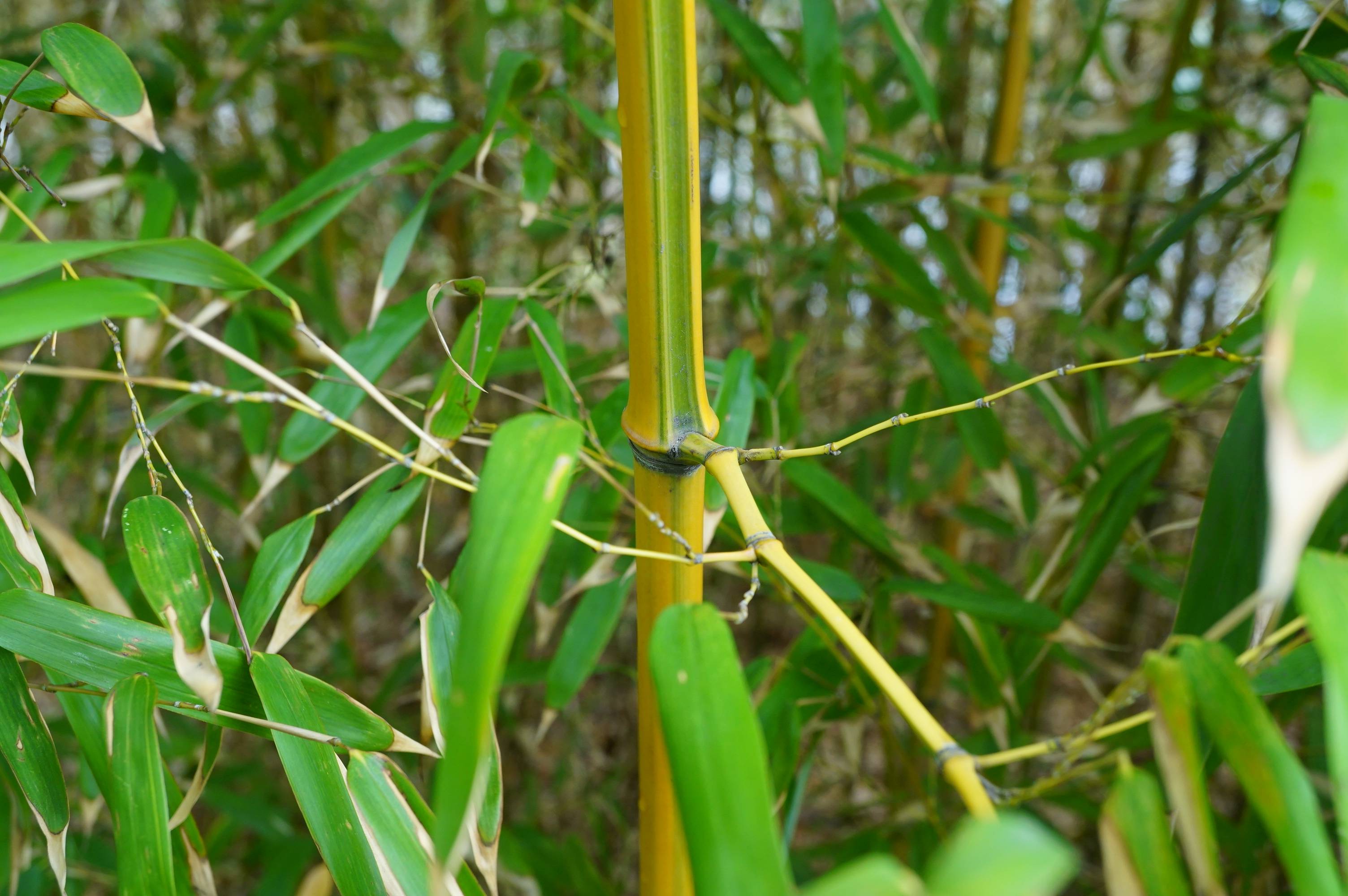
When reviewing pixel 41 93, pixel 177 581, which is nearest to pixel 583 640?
pixel 177 581

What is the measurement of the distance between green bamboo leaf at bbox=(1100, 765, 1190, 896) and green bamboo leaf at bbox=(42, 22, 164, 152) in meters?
0.39

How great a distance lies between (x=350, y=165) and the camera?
56 centimetres

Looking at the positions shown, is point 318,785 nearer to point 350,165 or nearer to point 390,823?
point 390,823

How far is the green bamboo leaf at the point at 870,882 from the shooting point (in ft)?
0.56

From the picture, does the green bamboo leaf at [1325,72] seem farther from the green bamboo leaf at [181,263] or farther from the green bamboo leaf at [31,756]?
the green bamboo leaf at [31,756]

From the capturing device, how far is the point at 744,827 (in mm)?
213

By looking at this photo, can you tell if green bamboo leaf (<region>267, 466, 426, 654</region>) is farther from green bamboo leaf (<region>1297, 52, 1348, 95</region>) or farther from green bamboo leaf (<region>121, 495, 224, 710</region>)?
green bamboo leaf (<region>1297, 52, 1348, 95</region>)

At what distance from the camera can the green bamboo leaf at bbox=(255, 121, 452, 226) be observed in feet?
1.79

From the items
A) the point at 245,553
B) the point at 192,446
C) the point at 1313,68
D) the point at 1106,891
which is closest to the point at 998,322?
the point at 1313,68

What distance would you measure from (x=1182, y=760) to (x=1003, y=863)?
8 cm

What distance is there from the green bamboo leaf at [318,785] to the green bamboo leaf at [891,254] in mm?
471

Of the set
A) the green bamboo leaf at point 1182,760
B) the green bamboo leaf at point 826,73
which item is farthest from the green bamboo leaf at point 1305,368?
the green bamboo leaf at point 826,73

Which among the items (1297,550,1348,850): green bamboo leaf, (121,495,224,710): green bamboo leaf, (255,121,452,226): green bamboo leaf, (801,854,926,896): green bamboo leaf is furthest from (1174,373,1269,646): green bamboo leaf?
(255,121,452,226): green bamboo leaf

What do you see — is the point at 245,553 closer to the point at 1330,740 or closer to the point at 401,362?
the point at 401,362
